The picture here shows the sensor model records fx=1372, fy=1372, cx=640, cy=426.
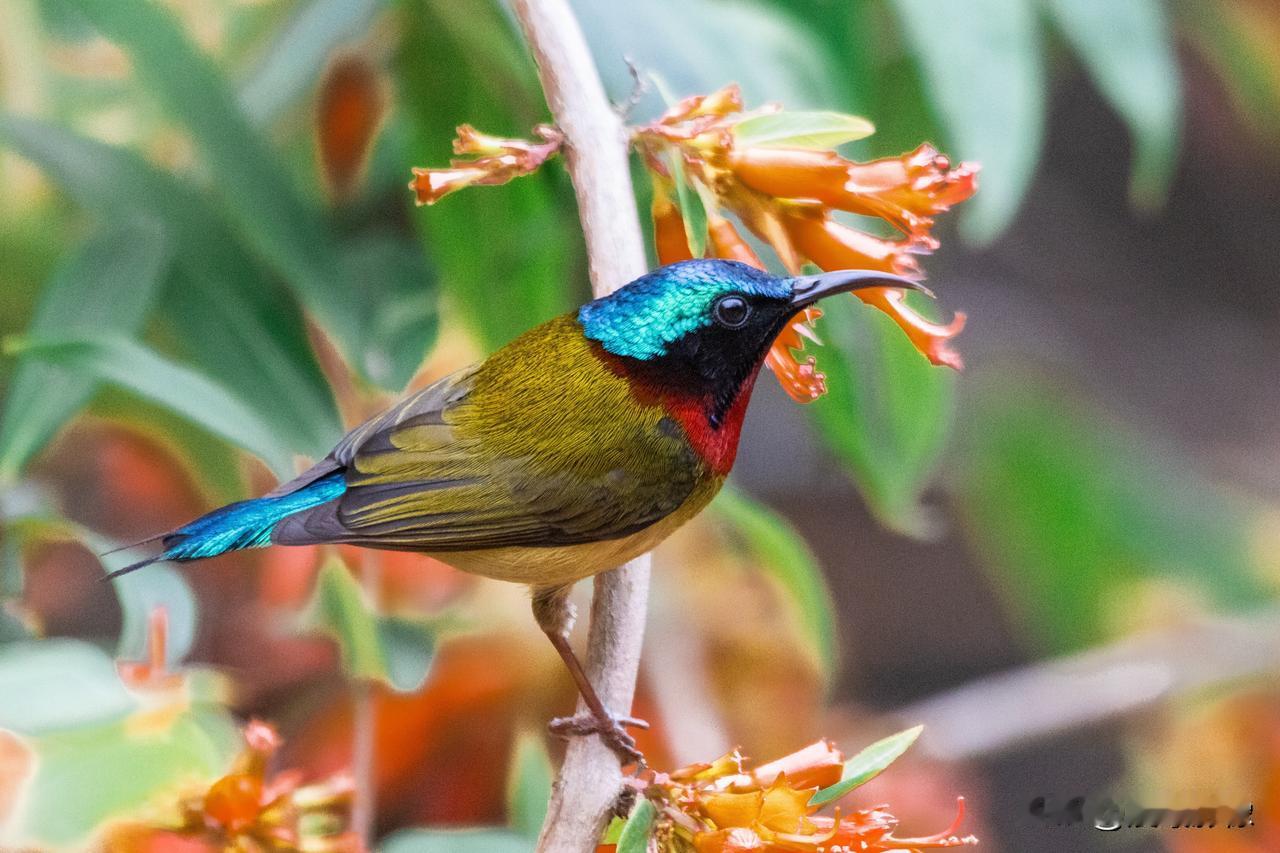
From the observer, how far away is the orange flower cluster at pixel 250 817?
1.36 metres

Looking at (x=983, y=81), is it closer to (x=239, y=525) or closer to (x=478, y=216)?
(x=478, y=216)

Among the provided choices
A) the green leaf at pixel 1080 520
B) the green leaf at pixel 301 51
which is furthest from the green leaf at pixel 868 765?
the green leaf at pixel 1080 520

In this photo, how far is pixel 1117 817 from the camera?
2010 mm

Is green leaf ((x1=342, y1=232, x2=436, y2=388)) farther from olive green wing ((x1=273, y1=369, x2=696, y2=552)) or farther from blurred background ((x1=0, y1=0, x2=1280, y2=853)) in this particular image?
olive green wing ((x1=273, y1=369, x2=696, y2=552))

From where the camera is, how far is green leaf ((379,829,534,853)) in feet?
5.49

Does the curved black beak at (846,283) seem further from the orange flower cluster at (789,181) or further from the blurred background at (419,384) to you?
the blurred background at (419,384)

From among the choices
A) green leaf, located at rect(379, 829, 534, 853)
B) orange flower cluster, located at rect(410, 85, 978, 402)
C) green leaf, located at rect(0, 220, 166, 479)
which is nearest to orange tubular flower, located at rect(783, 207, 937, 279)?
orange flower cluster, located at rect(410, 85, 978, 402)

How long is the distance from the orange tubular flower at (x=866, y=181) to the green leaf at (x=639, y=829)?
2.06ft

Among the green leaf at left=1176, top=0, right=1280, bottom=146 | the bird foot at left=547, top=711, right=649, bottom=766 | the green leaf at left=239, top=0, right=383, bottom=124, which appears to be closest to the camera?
the bird foot at left=547, top=711, right=649, bottom=766

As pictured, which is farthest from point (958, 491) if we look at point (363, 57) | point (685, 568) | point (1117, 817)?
point (363, 57)

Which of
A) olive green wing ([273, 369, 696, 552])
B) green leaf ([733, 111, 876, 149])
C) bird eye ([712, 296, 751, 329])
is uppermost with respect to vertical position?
green leaf ([733, 111, 876, 149])

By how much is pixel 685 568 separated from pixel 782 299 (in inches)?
58.6

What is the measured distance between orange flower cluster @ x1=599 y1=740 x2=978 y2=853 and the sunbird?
0.73ft

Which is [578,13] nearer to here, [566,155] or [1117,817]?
[566,155]
